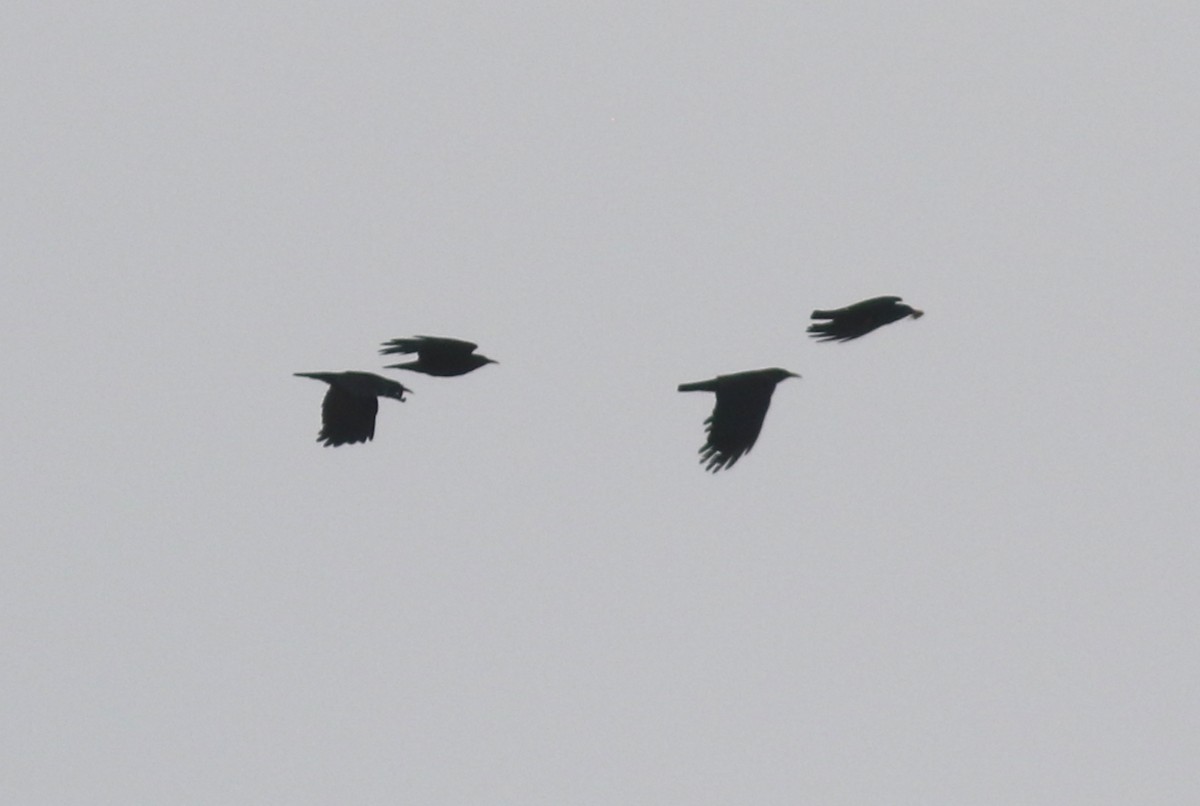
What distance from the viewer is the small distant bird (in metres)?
32.6

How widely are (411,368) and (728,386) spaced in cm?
499

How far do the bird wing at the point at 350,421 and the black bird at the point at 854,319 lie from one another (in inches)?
289

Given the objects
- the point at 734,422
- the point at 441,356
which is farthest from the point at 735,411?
the point at 441,356

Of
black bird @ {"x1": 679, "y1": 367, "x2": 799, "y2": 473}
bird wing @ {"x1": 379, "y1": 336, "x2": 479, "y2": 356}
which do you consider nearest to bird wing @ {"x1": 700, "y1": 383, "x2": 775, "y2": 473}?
black bird @ {"x1": 679, "y1": 367, "x2": 799, "y2": 473}

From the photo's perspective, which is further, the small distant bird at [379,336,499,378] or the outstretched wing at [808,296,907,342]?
the small distant bird at [379,336,499,378]

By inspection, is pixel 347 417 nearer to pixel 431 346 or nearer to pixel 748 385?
pixel 431 346

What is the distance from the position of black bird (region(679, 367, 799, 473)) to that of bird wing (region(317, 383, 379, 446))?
552 cm

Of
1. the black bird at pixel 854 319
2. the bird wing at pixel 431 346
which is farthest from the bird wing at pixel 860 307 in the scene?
the bird wing at pixel 431 346

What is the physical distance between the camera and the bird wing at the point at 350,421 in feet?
111

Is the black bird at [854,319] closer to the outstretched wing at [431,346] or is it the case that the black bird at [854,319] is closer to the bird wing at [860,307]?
the bird wing at [860,307]

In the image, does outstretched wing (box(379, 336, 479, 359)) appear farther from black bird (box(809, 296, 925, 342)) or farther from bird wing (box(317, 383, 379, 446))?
black bird (box(809, 296, 925, 342))

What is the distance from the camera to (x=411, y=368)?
32.8 meters

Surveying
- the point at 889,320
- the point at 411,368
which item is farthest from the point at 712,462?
the point at 411,368

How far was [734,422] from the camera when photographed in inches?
1190
